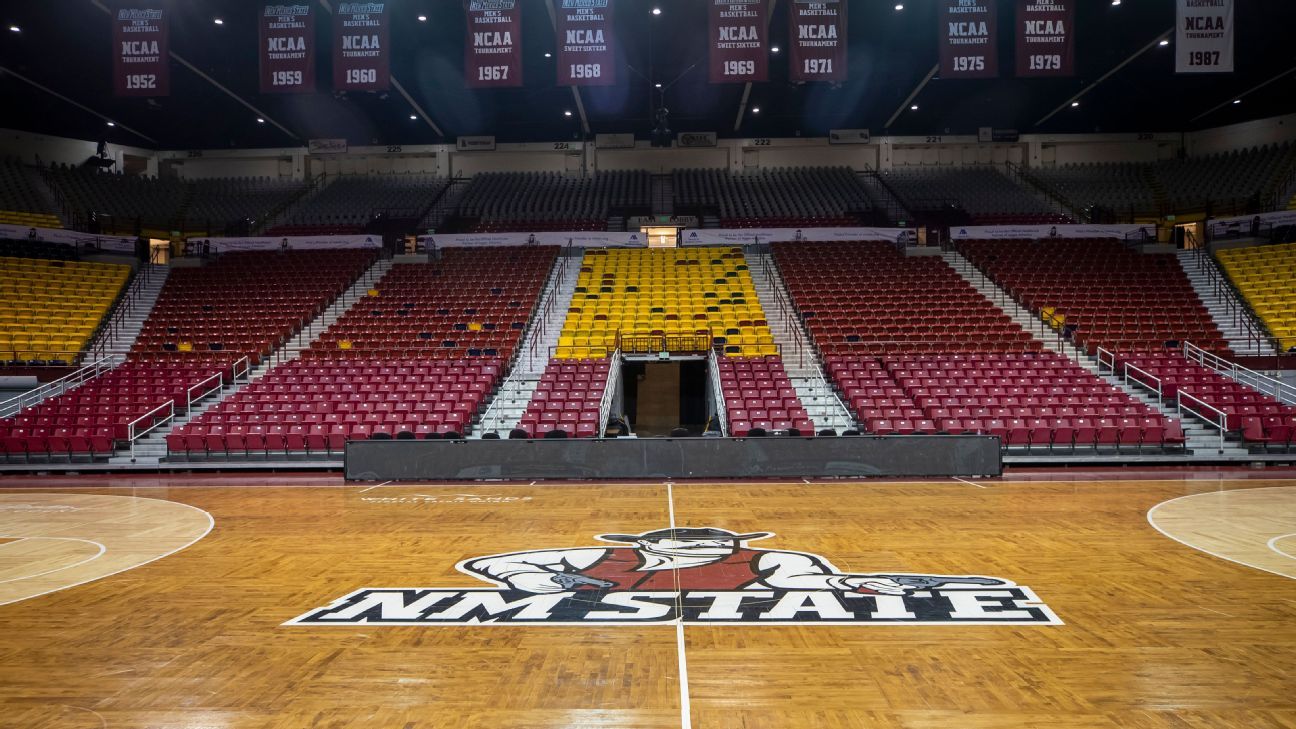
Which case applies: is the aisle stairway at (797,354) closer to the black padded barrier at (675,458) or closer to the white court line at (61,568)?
the black padded barrier at (675,458)

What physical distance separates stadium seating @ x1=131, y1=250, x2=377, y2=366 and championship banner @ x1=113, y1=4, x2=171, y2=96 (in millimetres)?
7326

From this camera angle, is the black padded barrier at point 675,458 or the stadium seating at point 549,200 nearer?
the black padded barrier at point 675,458

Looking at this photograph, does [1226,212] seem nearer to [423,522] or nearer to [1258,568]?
[1258,568]

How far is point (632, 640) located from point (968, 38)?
15.3 m

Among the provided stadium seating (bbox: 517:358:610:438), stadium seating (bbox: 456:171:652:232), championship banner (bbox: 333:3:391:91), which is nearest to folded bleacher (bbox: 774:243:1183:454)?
stadium seating (bbox: 517:358:610:438)

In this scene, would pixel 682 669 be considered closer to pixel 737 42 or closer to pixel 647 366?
pixel 737 42

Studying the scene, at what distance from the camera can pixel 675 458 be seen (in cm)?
1511

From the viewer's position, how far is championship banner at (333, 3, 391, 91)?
1750cm

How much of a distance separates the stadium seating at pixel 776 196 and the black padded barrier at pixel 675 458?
16.1 metres

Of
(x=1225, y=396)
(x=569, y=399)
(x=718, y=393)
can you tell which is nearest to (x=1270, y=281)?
(x=1225, y=396)

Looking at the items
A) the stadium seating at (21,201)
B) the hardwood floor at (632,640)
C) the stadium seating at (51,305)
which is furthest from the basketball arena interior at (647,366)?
the stadium seating at (21,201)

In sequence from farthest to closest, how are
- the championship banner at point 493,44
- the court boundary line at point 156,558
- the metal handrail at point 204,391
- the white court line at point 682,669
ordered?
the metal handrail at point 204,391 → the championship banner at point 493,44 → the court boundary line at point 156,558 → the white court line at point 682,669

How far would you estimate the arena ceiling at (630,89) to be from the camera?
22.5 meters

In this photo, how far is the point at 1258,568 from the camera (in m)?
8.05
